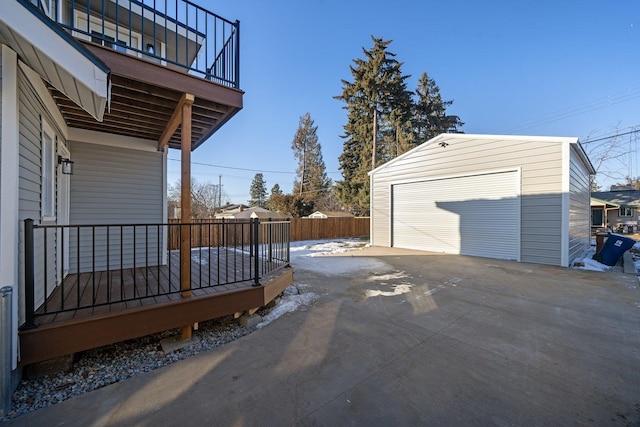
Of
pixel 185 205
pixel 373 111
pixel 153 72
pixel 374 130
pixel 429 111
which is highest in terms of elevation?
pixel 429 111

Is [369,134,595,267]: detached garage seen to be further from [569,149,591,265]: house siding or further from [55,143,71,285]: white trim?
[55,143,71,285]: white trim

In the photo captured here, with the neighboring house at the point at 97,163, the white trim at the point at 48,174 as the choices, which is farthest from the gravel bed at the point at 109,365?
the white trim at the point at 48,174

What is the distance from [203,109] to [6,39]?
6.34ft

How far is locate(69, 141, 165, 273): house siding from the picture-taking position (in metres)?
4.55

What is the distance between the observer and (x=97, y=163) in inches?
185

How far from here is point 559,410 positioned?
1.89 metres

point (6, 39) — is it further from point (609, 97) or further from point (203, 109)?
point (609, 97)

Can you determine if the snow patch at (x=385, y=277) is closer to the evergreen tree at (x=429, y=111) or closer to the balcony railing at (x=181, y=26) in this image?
the balcony railing at (x=181, y=26)

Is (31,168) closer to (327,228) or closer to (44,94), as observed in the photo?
(44,94)

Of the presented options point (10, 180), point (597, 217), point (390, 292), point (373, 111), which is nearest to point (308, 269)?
point (390, 292)

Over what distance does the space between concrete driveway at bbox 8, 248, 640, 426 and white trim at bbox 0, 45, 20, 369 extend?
0.98m

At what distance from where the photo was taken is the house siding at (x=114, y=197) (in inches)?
179

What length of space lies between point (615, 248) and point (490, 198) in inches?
120

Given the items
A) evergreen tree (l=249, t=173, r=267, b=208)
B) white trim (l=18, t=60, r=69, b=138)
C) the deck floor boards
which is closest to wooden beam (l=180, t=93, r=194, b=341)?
the deck floor boards
